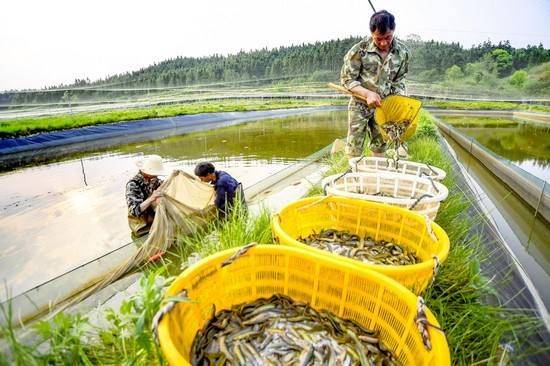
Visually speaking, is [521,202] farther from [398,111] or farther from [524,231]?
[398,111]

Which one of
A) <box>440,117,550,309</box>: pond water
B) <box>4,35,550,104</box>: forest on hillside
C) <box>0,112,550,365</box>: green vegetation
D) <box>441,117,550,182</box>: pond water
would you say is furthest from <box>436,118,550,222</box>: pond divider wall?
<box>4,35,550,104</box>: forest on hillside

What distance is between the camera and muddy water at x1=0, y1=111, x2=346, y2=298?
4052 mm

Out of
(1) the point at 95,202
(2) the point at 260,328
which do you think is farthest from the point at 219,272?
(1) the point at 95,202

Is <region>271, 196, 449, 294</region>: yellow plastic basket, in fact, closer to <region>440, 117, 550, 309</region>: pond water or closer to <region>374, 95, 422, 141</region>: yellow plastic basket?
<region>374, 95, 422, 141</region>: yellow plastic basket

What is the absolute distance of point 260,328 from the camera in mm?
1631

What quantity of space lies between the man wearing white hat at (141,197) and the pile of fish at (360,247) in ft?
8.37

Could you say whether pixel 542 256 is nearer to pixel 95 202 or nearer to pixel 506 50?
pixel 95 202

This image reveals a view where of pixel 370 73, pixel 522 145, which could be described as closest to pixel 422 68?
pixel 522 145

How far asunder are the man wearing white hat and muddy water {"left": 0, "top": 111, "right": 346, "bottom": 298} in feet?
1.38

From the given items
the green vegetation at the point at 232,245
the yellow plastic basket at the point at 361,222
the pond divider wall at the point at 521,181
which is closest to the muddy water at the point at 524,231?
the pond divider wall at the point at 521,181

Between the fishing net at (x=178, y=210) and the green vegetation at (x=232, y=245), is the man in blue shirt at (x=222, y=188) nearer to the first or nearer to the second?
the fishing net at (x=178, y=210)

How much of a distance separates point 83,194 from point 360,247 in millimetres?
6268

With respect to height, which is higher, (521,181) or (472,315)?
(472,315)

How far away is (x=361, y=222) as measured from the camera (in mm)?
2652
